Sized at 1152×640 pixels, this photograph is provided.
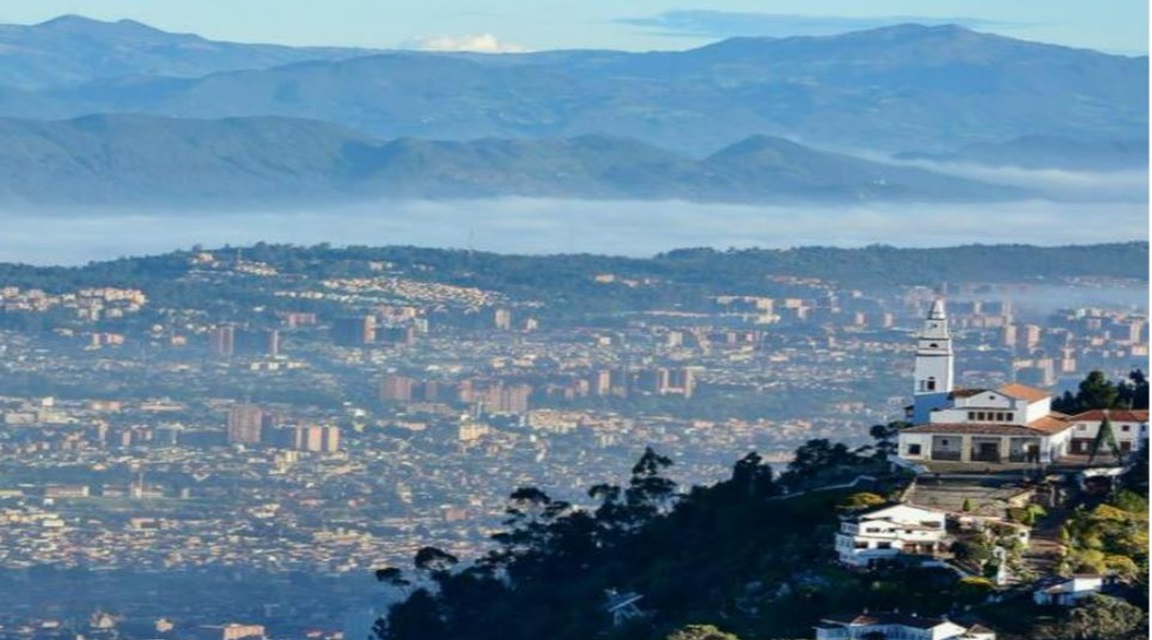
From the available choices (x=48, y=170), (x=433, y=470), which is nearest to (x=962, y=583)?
(x=433, y=470)

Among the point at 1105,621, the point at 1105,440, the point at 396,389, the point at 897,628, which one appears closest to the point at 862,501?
the point at 1105,440

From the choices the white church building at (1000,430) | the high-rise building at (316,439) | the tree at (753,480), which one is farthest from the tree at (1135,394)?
the high-rise building at (316,439)

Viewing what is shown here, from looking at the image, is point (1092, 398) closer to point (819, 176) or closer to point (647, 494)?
point (647, 494)

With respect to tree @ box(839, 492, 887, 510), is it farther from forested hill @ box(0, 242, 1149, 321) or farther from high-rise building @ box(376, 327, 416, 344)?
forested hill @ box(0, 242, 1149, 321)

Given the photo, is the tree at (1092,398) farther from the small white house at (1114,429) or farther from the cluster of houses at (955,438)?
the small white house at (1114,429)

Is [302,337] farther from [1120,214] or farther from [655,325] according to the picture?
[1120,214]
